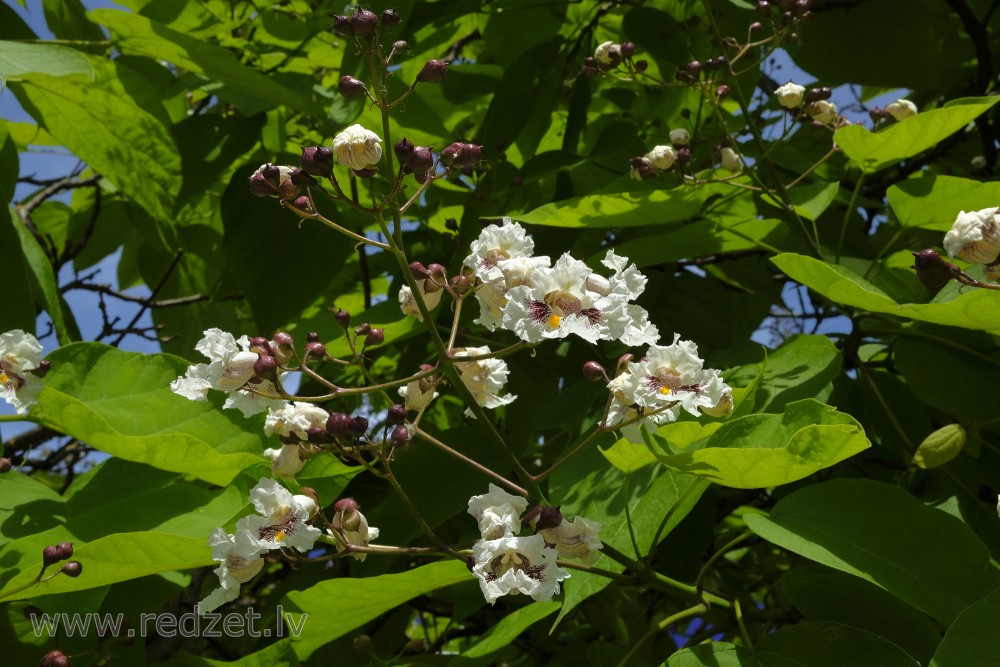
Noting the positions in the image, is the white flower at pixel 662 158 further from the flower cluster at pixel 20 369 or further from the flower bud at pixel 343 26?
the flower cluster at pixel 20 369

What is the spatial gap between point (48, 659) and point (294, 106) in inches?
36.5

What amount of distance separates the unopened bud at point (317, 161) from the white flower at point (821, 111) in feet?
3.54

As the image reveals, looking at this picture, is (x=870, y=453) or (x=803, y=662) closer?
(x=803, y=662)

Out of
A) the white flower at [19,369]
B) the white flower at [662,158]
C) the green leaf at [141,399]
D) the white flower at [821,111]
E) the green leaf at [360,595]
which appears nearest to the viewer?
the green leaf at [360,595]

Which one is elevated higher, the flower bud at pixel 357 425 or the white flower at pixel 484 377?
the flower bud at pixel 357 425

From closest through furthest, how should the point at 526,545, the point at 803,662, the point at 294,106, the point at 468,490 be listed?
the point at 526,545, the point at 803,662, the point at 468,490, the point at 294,106

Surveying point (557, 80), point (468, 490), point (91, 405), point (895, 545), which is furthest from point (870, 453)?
point (91, 405)

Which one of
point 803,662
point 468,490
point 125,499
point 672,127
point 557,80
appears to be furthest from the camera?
point 672,127

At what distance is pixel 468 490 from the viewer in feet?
4.67

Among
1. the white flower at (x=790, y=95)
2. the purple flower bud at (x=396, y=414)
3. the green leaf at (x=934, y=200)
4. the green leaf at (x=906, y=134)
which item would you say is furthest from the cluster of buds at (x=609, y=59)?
the purple flower bud at (x=396, y=414)

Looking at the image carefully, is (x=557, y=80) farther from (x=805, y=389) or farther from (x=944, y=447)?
(x=944, y=447)

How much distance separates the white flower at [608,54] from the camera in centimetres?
180

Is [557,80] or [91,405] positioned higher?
[557,80]

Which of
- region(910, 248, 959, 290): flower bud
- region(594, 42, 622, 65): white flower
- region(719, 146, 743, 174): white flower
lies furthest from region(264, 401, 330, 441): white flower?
region(594, 42, 622, 65): white flower
